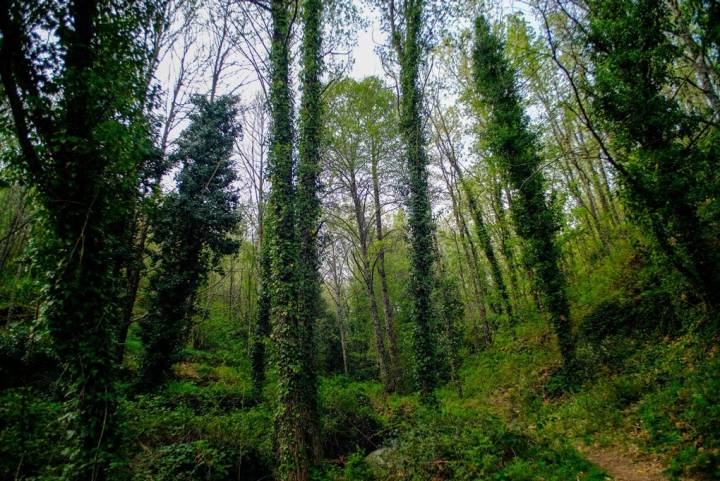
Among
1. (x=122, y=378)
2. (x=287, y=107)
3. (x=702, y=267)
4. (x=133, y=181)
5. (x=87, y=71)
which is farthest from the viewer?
(x=122, y=378)

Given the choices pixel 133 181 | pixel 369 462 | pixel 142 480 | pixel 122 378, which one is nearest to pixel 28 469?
pixel 142 480

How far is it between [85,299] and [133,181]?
1904 mm

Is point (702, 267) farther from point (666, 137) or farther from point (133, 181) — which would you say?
point (133, 181)

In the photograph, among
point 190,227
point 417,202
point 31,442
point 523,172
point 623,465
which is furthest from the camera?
point 190,227

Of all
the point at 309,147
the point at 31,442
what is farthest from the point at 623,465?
the point at 31,442

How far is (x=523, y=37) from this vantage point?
479 inches

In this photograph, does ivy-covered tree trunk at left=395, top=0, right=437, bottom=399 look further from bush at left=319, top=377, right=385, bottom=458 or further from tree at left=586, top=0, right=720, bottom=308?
tree at left=586, top=0, right=720, bottom=308

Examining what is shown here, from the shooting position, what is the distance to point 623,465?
496 cm

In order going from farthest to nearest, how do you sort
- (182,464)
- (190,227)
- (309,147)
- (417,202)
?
(190,227) → (417,202) → (309,147) → (182,464)

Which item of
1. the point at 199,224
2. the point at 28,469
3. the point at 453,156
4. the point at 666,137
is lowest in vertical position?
the point at 28,469

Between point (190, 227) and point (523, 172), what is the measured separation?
1238 centimetres

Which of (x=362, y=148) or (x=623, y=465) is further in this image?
(x=362, y=148)

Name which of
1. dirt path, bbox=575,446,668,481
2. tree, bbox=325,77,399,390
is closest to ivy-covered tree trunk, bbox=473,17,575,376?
dirt path, bbox=575,446,668,481

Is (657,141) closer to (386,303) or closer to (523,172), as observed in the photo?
(523,172)
